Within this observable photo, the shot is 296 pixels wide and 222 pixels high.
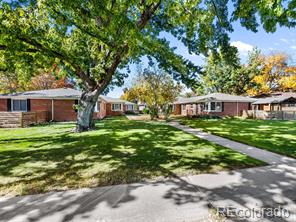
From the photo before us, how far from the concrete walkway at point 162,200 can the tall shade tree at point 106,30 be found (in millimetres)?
4168

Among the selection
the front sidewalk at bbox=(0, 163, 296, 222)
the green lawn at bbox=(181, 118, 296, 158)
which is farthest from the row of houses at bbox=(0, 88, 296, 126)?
the front sidewalk at bbox=(0, 163, 296, 222)

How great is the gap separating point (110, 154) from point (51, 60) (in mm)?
9330

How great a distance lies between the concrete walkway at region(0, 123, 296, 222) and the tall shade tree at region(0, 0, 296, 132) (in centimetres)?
417

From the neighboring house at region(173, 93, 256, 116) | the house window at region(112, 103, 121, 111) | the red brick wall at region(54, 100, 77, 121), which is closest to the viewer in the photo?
the red brick wall at region(54, 100, 77, 121)

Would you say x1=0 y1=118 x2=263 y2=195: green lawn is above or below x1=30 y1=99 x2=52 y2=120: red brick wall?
below

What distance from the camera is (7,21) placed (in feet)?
30.7

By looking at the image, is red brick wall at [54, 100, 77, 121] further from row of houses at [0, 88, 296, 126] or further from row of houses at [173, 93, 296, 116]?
row of houses at [173, 93, 296, 116]

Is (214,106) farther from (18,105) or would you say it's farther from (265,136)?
(18,105)

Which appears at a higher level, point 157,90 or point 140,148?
point 157,90

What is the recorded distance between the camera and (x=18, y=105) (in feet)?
65.2

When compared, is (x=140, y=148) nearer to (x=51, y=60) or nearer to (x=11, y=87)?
(x=51, y=60)

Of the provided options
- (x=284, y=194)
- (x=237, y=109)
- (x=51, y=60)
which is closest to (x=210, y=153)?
(x=284, y=194)

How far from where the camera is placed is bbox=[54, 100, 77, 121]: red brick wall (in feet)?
68.6

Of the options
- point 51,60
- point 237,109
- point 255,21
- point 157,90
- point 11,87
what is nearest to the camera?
point 255,21
